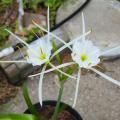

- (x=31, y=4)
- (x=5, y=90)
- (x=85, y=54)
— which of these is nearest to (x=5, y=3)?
(x=31, y=4)

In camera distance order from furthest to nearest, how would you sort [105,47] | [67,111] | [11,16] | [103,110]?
[11,16] → [105,47] → [103,110] → [67,111]

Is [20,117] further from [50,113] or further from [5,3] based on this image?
[5,3]

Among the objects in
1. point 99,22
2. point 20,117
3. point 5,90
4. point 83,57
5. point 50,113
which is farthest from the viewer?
point 99,22

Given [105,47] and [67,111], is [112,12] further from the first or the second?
[67,111]

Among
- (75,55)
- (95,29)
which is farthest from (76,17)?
(75,55)

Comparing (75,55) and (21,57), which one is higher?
(75,55)

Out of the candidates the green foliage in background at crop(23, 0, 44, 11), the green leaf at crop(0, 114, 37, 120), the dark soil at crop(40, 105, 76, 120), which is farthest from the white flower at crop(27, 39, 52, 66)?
the green foliage in background at crop(23, 0, 44, 11)

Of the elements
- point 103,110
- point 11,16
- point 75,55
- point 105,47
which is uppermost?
point 75,55
